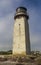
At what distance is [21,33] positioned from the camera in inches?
904

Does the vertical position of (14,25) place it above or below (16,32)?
above

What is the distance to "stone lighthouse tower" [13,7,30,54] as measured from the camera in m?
22.2

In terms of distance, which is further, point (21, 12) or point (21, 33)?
point (21, 12)

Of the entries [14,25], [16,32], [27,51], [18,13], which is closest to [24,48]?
[27,51]

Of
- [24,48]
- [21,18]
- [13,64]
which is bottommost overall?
[13,64]

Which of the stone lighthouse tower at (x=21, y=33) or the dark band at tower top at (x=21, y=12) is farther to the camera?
the dark band at tower top at (x=21, y=12)

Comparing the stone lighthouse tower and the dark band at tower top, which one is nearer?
the stone lighthouse tower

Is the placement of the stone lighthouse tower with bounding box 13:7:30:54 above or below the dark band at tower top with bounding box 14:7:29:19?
below

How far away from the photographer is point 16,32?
23406 mm

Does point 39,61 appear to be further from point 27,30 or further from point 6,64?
point 27,30

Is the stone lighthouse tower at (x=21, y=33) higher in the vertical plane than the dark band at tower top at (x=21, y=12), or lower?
lower

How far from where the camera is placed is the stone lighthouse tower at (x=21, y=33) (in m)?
22.2

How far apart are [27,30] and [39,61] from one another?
1970 centimetres

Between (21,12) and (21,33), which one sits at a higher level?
(21,12)
